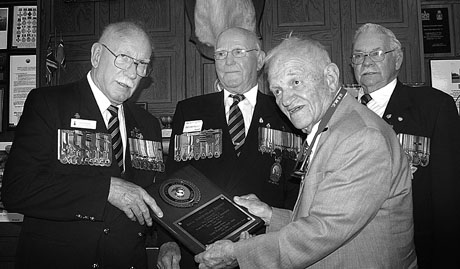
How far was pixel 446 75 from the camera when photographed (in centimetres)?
457

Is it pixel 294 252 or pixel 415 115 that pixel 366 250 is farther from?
pixel 415 115

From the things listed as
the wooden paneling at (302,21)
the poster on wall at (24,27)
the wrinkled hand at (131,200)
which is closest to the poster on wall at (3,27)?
the poster on wall at (24,27)

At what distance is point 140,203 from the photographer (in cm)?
194

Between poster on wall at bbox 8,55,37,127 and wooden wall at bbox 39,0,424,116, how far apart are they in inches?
24.6

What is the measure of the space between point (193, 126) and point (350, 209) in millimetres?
1163

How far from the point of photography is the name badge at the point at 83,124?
2.07 metres

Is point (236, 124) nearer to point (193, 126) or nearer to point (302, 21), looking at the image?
point (193, 126)

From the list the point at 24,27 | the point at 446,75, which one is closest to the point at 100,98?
the point at 24,27

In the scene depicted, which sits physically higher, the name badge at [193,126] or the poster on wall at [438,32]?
the poster on wall at [438,32]

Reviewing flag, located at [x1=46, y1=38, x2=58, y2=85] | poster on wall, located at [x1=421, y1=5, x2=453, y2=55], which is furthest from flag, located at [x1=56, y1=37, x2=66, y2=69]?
poster on wall, located at [x1=421, y1=5, x2=453, y2=55]

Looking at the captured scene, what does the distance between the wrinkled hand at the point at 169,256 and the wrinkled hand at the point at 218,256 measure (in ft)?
1.23

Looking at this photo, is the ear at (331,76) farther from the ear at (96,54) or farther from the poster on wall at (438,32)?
the poster on wall at (438,32)

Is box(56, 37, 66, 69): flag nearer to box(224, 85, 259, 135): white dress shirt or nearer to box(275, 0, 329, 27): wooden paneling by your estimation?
box(275, 0, 329, 27): wooden paneling

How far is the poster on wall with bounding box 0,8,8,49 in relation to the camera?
480cm
